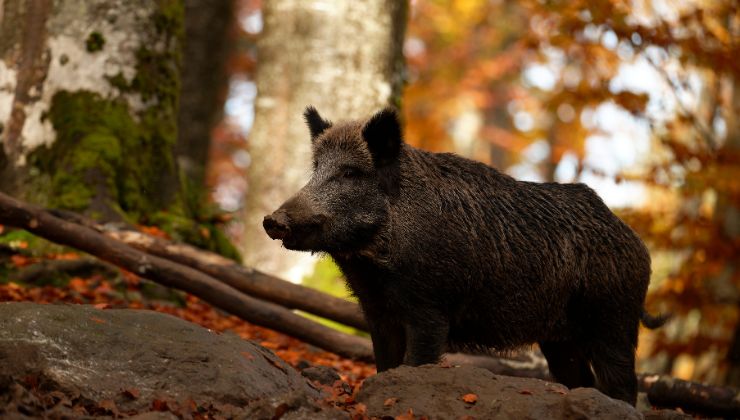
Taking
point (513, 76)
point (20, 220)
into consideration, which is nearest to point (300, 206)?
point (20, 220)

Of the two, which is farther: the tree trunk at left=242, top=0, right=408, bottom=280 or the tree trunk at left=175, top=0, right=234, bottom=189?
the tree trunk at left=175, top=0, right=234, bottom=189

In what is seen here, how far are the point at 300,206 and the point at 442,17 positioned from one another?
25.4 meters

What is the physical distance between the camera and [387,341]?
5.89 meters

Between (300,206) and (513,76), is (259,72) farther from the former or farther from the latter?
(513,76)

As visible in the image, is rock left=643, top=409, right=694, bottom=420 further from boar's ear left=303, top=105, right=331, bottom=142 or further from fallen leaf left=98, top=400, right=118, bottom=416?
fallen leaf left=98, top=400, right=118, bottom=416

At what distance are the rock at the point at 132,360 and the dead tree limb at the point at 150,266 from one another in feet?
7.24

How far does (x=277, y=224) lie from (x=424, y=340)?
126cm

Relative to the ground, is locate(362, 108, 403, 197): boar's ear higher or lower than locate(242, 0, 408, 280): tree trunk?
lower

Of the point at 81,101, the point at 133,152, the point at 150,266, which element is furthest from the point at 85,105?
the point at 150,266

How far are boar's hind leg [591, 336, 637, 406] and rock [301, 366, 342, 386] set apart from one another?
2129 mm

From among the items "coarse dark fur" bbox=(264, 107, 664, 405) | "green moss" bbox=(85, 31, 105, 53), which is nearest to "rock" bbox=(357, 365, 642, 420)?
"coarse dark fur" bbox=(264, 107, 664, 405)

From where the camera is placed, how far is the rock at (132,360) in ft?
13.9

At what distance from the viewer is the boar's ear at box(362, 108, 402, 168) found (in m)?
5.83

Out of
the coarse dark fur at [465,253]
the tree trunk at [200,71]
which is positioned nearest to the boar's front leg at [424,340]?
the coarse dark fur at [465,253]
